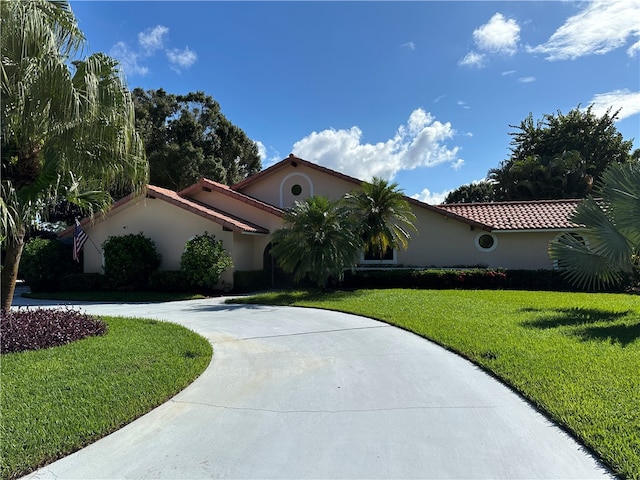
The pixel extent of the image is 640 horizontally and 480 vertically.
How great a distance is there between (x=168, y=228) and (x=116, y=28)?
30.5ft

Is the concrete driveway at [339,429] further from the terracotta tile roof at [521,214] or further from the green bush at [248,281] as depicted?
the terracotta tile roof at [521,214]

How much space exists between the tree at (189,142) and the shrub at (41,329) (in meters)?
25.3

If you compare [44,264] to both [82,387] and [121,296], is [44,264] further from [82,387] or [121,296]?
[82,387]

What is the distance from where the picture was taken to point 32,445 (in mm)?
3668

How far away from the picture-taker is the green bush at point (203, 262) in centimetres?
1547

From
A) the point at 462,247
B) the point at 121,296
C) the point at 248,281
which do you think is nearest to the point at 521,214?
the point at 462,247

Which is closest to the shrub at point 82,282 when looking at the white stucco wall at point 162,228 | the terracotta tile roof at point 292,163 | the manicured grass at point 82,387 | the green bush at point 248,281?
the white stucco wall at point 162,228

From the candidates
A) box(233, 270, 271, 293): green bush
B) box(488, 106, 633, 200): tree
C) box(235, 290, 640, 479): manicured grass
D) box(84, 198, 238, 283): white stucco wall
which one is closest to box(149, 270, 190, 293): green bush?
box(84, 198, 238, 283): white stucco wall

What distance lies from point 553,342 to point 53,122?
30.1ft

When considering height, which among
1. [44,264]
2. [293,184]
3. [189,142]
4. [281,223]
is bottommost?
[44,264]

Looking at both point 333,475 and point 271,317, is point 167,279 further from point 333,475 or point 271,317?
point 333,475

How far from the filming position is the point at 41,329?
7547mm

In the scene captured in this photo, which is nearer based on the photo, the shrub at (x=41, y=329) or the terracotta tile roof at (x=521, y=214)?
the shrub at (x=41, y=329)

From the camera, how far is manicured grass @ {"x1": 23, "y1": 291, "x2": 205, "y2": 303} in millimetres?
15070
